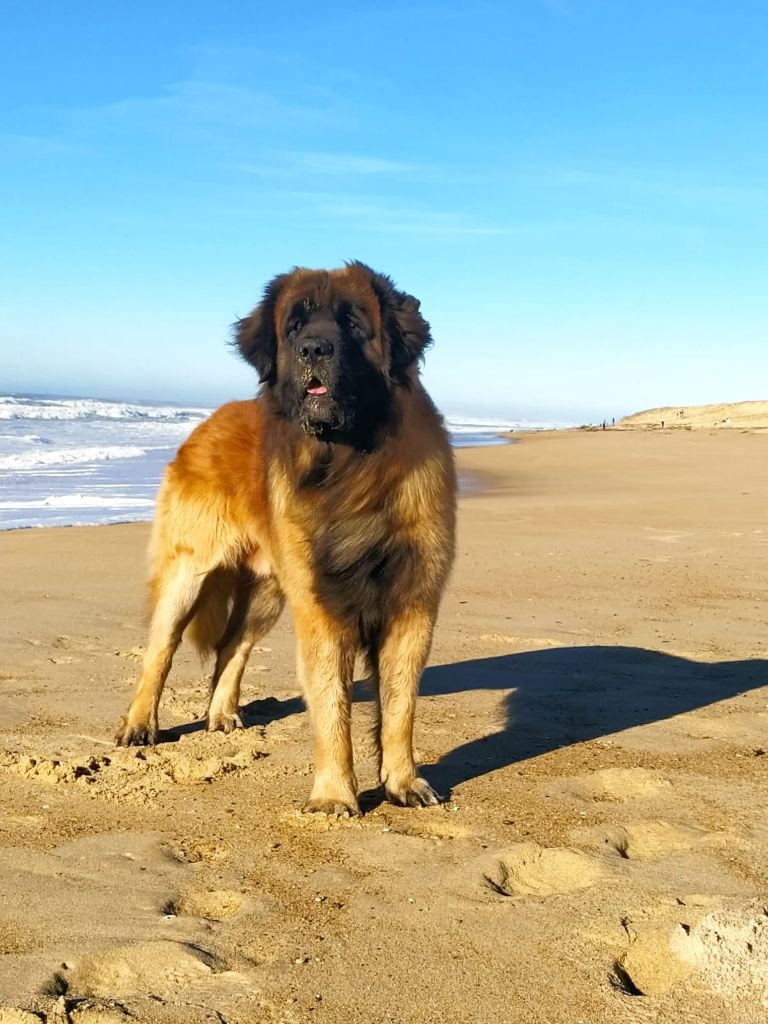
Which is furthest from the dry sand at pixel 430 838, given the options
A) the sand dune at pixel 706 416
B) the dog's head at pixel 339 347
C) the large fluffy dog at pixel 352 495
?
the sand dune at pixel 706 416

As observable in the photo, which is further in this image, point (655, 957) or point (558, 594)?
point (558, 594)

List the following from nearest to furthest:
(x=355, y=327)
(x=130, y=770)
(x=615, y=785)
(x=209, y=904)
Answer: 1. (x=209, y=904)
2. (x=355, y=327)
3. (x=615, y=785)
4. (x=130, y=770)

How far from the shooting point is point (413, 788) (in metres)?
3.93

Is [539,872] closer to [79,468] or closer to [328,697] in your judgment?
[328,697]

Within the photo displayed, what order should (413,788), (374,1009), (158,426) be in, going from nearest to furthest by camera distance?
(374,1009), (413,788), (158,426)

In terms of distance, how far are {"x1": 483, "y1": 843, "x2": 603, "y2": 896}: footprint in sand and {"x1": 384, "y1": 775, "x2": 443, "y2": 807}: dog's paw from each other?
1.92ft

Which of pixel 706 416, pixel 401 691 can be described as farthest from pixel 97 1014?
pixel 706 416

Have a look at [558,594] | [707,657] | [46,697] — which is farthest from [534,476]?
[46,697]

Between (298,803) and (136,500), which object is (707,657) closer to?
(298,803)

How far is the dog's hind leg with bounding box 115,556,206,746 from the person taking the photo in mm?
4883

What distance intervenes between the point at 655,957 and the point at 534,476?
1793 cm

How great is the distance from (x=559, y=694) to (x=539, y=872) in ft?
7.67

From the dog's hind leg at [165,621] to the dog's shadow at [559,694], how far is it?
23 cm

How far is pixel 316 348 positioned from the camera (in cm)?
371
